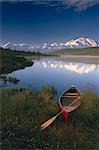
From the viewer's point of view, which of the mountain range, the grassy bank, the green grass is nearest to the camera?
the grassy bank

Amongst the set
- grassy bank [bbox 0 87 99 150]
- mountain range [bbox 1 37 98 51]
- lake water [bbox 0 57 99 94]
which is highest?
mountain range [bbox 1 37 98 51]

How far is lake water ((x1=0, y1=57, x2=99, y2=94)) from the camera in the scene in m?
3.73

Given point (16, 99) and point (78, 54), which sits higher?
point (78, 54)

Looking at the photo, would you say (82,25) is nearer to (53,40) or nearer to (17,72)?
(53,40)

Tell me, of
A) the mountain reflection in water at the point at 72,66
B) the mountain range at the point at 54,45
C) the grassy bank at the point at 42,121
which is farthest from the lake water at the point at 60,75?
the mountain range at the point at 54,45

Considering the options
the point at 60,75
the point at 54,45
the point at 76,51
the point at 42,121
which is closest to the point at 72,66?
the point at 60,75

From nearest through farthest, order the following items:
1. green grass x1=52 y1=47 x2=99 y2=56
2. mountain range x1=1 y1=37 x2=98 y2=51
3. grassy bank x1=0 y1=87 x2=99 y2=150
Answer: grassy bank x1=0 y1=87 x2=99 y2=150 → mountain range x1=1 y1=37 x2=98 y2=51 → green grass x1=52 y1=47 x2=99 y2=56

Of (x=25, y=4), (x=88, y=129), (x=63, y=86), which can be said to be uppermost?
(x=25, y=4)

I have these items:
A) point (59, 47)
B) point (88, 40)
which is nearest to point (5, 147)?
point (59, 47)

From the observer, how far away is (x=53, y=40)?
3926 millimetres

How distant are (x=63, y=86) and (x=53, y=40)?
2.42ft

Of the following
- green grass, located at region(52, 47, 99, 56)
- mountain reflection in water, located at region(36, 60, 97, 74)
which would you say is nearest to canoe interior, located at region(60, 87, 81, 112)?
mountain reflection in water, located at region(36, 60, 97, 74)

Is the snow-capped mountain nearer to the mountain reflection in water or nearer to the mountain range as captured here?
the mountain range

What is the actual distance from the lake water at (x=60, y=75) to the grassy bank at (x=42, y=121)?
108 millimetres
